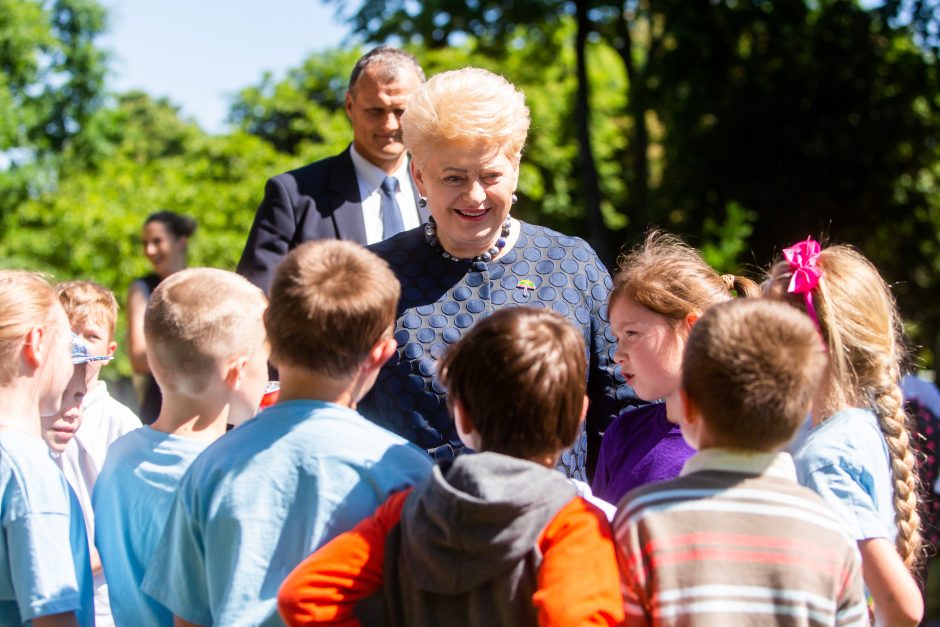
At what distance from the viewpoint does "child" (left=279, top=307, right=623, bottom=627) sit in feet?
5.88

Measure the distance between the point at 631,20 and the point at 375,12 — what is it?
4.30 metres

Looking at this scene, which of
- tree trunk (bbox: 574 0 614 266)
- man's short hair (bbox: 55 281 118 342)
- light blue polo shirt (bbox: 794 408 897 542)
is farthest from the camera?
tree trunk (bbox: 574 0 614 266)

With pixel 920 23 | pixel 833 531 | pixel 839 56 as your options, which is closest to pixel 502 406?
pixel 833 531

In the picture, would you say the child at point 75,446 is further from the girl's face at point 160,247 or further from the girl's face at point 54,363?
the girl's face at point 160,247

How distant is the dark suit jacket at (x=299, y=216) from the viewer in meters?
3.84

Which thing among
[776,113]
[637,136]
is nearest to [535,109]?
[637,136]

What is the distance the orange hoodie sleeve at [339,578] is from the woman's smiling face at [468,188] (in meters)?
1.10

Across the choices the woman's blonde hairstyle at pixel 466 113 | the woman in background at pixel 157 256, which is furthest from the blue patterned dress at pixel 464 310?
the woman in background at pixel 157 256

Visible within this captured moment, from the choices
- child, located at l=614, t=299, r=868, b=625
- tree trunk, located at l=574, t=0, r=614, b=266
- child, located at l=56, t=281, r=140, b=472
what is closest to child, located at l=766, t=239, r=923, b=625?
Answer: child, located at l=614, t=299, r=868, b=625

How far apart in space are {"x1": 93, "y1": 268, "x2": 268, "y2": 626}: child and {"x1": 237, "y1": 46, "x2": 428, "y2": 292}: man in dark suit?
1.32 m

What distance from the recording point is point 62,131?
75.6ft

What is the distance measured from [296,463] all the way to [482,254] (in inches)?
42.7

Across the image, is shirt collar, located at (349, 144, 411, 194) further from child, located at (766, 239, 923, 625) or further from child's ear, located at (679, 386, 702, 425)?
child's ear, located at (679, 386, 702, 425)

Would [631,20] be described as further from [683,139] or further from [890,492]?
[890,492]
